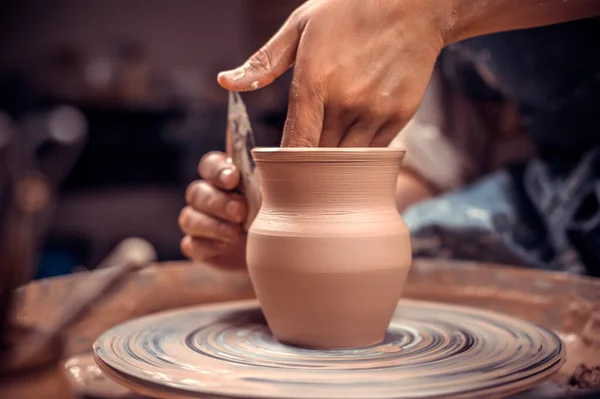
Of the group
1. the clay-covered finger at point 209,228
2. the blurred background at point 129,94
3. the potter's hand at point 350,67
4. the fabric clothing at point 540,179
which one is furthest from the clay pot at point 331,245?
the blurred background at point 129,94

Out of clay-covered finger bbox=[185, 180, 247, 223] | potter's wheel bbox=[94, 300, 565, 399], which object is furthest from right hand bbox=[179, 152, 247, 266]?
potter's wheel bbox=[94, 300, 565, 399]

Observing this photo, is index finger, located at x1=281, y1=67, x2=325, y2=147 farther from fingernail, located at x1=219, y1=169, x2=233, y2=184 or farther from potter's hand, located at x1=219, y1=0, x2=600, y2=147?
fingernail, located at x1=219, y1=169, x2=233, y2=184

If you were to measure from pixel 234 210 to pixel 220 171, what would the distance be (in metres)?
0.08

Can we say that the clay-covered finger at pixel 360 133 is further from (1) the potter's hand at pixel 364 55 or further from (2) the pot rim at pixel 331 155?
(2) the pot rim at pixel 331 155

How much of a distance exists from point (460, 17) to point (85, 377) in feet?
2.83

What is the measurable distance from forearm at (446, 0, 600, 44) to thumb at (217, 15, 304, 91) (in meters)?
0.28

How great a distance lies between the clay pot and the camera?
0.89 m

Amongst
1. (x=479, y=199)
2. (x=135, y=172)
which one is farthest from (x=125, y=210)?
(x=479, y=199)

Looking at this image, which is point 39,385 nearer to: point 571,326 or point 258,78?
point 258,78

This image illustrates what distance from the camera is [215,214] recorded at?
3.97 feet

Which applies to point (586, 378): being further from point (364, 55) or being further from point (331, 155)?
point (364, 55)

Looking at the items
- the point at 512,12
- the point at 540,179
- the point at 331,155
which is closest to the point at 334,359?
the point at 331,155

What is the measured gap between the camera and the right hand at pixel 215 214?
1165 millimetres

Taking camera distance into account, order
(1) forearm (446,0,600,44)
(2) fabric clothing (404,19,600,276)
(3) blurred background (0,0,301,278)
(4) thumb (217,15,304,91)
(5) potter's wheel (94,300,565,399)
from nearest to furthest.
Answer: (5) potter's wheel (94,300,565,399)
(4) thumb (217,15,304,91)
(1) forearm (446,0,600,44)
(2) fabric clothing (404,19,600,276)
(3) blurred background (0,0,301,278)
